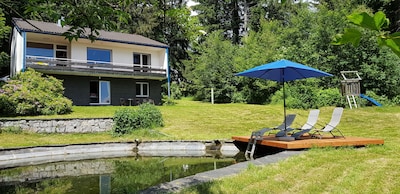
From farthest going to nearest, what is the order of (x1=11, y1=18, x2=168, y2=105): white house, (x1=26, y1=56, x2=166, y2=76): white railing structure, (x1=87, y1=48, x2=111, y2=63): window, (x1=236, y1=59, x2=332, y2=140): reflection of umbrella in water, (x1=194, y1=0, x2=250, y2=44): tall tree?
(x1=194, y1=0, x2=250, y2=44): tall tree → (x1=87, y1=48, x2=111, y2=63): window → (x1=11, y1=18, x2=168, y2=105): white house → (x1=26, y1=56, x2=166, y2=76): white railing structure → (x1=236, y1=59, x2=332, y2=140): reflection of umbrella in water

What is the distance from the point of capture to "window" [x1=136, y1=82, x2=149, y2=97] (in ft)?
81.0

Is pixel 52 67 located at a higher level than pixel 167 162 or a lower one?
higher

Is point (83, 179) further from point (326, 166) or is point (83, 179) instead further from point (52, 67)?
point (52, 67)

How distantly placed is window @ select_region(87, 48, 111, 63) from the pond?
14805 millimetres

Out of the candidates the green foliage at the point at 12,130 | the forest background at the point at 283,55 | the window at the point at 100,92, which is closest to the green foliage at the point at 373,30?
the forest background at the point at 283,55

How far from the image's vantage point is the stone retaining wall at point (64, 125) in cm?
1311

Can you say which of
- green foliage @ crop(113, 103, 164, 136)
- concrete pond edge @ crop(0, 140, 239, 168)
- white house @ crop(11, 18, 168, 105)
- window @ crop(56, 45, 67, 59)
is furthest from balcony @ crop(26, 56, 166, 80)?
concrete pond edge @ crop(0, 140, 239, 168)

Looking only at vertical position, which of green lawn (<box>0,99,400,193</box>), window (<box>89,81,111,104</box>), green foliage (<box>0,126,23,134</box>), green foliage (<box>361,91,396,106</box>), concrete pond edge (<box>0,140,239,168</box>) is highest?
window (<box>89,81,111,104</box>)

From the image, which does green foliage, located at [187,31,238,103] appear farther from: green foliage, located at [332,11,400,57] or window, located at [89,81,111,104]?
green foliage, located at [332,11,400,57]

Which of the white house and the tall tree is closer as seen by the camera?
the white house

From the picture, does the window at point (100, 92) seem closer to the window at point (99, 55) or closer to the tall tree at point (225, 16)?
the window at point (99, 55)

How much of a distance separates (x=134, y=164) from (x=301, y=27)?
69.6 ft

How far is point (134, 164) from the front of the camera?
9258 millimetres

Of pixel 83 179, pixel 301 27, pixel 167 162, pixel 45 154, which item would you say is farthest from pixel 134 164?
pixel 301 27
